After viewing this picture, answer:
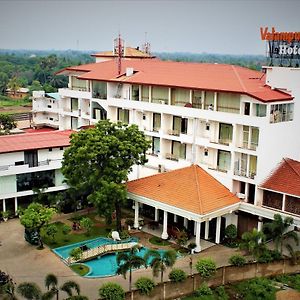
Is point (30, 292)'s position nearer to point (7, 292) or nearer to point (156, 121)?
point (7, 292)

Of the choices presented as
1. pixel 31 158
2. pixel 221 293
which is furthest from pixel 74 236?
pixel 221 293

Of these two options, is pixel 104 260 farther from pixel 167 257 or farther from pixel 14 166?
pixel 14 166

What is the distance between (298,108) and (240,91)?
4.24 m

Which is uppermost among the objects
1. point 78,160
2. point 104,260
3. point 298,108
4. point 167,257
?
point 298,108

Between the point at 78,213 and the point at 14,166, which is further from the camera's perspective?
the point at 78,213

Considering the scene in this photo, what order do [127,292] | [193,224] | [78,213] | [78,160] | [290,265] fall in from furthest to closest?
[78,213], [193,224], [78,160], [290,265], [127,292]

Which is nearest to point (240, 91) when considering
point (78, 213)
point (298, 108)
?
point (298, 108)

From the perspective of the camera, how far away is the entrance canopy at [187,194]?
2880cm

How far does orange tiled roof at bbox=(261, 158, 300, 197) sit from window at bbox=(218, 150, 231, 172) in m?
2.97

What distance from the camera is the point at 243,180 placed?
31.3 m

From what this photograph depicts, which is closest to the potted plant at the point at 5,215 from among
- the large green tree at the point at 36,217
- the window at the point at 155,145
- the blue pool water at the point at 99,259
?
the large green tree at the point at 36,217

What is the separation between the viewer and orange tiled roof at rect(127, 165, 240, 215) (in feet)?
95.6

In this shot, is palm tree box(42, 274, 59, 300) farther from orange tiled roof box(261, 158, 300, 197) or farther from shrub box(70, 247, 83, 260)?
orange tiled roof box(261, 158, 300, 197)

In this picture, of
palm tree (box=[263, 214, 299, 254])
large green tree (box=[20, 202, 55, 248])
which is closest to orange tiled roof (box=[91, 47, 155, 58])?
large green tree (box=[20, 202, 55, 248])
